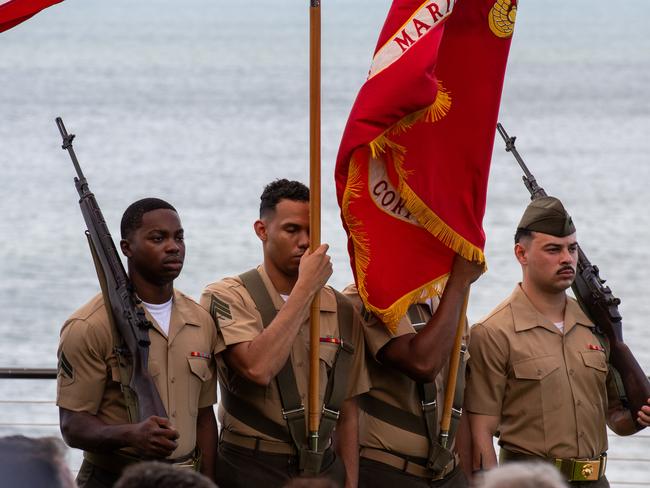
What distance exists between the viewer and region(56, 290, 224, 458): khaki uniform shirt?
538 centimetres

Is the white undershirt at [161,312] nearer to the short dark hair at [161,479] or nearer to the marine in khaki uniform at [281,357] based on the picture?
the marine in khaki uniform at [281,357]

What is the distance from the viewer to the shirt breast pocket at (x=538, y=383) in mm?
5965

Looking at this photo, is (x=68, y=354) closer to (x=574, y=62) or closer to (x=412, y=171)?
(x=412, y=171)

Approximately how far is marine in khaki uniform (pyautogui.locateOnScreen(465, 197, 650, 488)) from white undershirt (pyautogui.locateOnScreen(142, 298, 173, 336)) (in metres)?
1.22

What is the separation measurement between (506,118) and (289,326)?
36.1 m

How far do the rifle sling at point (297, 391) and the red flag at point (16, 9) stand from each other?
1.22 metres

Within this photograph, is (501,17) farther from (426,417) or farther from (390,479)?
(390,479)

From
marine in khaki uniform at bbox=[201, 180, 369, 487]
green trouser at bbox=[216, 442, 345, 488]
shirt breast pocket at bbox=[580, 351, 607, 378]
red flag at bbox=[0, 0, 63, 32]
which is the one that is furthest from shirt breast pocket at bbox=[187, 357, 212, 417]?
shirt breast pocket at bbox=[580, 351, 607, 378]

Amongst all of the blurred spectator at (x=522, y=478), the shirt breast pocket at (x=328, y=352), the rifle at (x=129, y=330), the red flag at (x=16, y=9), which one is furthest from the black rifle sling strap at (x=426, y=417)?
the blurred spectator at (x=522, y=478)

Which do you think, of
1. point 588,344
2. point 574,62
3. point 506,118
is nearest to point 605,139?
point 506,118

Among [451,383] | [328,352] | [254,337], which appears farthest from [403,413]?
[254,337]

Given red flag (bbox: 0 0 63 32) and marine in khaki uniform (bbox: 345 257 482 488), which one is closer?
red flag (bbox: 0 0 63 32)

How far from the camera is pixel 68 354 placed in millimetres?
5387

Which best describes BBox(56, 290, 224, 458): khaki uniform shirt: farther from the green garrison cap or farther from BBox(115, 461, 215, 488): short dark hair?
BBox(115, 461, 215, 488): short dark hair
